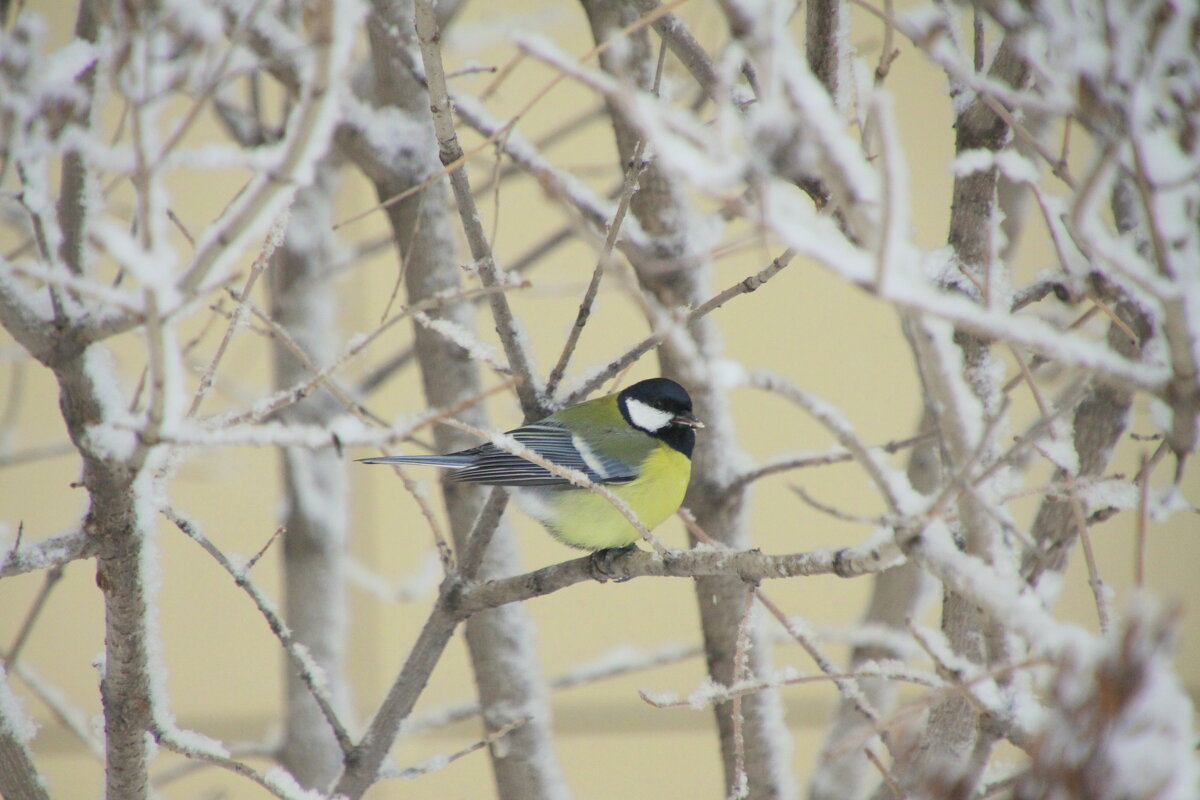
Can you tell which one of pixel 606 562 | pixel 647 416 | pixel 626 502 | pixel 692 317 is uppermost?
pixel 647 416

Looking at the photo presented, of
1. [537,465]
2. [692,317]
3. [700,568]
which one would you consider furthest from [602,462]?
[700,568]

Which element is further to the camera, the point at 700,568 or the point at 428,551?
the point at 428,551

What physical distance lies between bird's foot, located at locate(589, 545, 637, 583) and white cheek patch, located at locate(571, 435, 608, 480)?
0.67 ft

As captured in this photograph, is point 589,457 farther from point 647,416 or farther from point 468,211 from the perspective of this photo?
point 468,211

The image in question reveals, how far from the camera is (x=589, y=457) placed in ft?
7.48

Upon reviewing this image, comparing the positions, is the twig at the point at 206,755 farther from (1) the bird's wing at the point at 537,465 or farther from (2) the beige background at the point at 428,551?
(2) the beige background at the point at 428,551

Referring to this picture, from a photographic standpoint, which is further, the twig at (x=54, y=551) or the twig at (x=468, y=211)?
the twig at (x=468, y=211)

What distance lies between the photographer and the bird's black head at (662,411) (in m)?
2.19

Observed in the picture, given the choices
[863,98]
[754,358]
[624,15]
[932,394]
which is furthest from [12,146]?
[754,358]

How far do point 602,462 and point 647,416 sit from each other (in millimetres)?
171

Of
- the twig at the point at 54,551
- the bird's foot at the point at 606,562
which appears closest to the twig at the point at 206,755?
the twig at the point at 54,551

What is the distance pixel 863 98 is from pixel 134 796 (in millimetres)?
1455

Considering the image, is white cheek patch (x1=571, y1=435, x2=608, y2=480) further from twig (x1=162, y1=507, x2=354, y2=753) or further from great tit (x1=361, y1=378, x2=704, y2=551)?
twig (x1=162, y1=507, x2=354, y2=753)

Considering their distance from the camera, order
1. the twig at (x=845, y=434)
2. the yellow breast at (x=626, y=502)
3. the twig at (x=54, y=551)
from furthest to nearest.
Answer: the yellow breast at (x=626, y=502)
the twig at (x=54, y=551)
the twig at (x=845, y=434)
